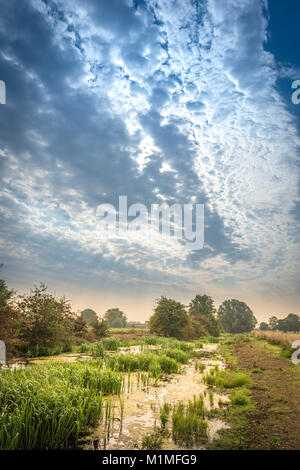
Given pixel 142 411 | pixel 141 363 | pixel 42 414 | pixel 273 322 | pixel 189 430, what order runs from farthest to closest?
pixel 273 322, pixel 141 363, pixel 142 411, pixel 189 430, pixel 42 414

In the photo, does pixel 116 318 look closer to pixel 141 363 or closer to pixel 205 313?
pixel 205 313

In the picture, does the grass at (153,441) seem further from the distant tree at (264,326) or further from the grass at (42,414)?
→ the distant tree at (264,326)

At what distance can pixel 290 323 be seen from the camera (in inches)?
4353

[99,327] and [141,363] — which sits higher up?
[141,363]

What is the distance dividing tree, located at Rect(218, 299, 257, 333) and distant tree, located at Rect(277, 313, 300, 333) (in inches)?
957

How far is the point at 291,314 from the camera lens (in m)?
116

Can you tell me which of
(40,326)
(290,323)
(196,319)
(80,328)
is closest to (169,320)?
(80,328)

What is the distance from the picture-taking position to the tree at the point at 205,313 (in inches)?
1917

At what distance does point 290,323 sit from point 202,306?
78396 mm

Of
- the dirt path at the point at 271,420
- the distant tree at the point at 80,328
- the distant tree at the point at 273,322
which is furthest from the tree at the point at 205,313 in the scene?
the distant tree at the point at 273,322
